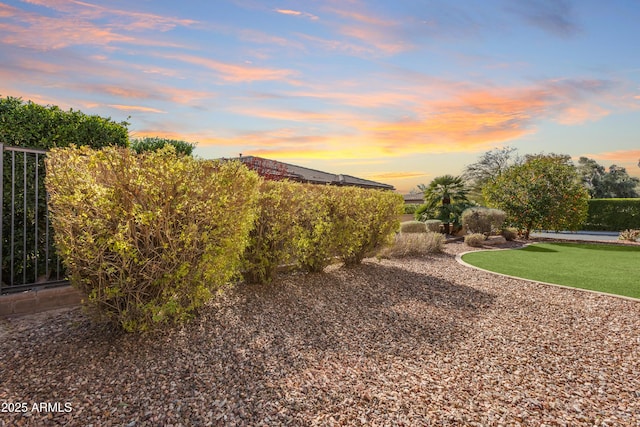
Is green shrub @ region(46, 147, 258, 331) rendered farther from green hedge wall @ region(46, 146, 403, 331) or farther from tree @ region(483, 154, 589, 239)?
tree @ region(483, 154, 589, 239)

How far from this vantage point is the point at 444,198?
15.8 meters

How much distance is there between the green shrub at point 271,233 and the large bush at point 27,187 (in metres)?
2.35

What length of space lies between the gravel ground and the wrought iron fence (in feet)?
3.81

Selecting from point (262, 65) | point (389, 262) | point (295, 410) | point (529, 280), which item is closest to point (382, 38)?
point (262, 65)

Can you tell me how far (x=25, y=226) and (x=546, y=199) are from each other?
17119 millimetres

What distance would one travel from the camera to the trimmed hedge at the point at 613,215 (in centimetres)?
2152

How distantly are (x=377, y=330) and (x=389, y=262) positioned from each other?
4315 mm

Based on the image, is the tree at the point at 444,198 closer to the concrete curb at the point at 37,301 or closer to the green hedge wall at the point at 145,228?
the green hedge wall at the point at 145,228

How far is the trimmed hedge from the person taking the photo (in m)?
21.5

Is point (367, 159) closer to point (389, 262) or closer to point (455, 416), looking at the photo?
point (389, 262)

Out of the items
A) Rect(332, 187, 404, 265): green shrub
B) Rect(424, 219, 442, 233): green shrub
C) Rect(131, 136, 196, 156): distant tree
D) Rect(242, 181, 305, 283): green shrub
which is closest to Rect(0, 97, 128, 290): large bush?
Rect(242, 181, 305, 283): green shrub

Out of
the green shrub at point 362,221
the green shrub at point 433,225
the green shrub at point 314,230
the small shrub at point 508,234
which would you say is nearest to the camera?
the green shrub at point 314,230

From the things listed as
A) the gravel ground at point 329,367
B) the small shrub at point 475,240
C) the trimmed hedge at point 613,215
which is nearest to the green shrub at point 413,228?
the small shrub at point 475,240

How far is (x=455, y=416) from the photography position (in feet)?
8.43
